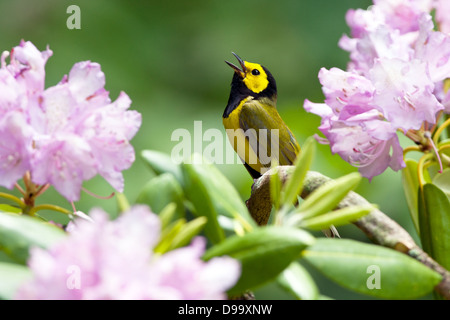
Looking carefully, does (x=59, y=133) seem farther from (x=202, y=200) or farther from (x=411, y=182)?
(x=411, y=182)

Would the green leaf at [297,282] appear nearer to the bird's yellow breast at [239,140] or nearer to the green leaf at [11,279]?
the green leaf at [11,279]

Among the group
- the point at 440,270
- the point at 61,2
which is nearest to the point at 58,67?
the point at 61,2

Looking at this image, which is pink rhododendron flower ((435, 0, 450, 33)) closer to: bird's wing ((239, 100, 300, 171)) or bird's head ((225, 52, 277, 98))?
bird's wing ((239, 100, 300, 171))

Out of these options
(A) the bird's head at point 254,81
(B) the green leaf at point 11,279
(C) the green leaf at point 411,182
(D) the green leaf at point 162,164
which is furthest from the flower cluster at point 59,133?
(A) the bird's head at point 254,81

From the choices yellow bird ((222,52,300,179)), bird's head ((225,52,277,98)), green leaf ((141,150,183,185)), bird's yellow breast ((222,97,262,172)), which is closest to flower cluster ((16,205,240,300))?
green leaf ((141,150,183,185))

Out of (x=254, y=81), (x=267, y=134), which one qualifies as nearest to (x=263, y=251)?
(x=267, y=134)
